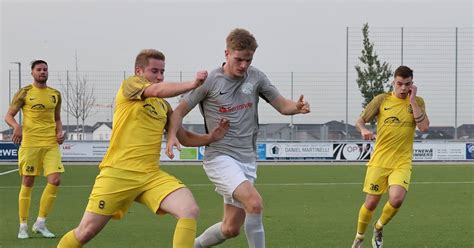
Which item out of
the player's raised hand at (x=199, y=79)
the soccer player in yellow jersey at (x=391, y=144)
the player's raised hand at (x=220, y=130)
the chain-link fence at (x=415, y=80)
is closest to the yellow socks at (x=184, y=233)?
the player's raised hand at (x=199, y=79)

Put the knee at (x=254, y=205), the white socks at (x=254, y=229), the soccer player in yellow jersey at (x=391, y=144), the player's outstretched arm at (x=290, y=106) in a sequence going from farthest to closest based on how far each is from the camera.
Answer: the soccer player in yellow jersey at (x=391, y=144), the player's outstretched arm at (x=290, y=106), the white socks at (x=254, y=229), the knee at (x=254, y=205)

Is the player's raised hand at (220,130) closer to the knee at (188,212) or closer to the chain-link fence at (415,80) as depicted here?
the knee at (188,212)

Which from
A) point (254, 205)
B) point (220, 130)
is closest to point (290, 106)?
point (220, 130)

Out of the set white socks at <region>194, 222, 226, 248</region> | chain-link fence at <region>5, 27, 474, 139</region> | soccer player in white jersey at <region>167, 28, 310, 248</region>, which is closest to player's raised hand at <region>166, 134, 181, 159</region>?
soccer player in white jersey at <region>167, 28, 310, 248</region>

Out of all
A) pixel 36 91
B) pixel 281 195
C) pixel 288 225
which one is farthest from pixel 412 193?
pixel 36 91

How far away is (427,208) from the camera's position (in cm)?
1499

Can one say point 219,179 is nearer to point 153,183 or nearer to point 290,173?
point 153,183

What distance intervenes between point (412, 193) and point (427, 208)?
11.7ft

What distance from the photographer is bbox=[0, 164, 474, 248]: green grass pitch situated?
1050 centimetres

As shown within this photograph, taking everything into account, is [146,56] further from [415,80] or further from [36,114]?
[415,80]

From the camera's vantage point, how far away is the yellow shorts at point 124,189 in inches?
266

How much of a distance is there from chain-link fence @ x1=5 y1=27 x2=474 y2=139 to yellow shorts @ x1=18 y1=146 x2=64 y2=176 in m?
22.0

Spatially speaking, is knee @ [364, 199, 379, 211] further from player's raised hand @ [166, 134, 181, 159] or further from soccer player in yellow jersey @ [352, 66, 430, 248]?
player's raised hand @ [166, 134, 181, 159]

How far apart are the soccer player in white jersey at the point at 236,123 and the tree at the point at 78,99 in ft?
93.5
